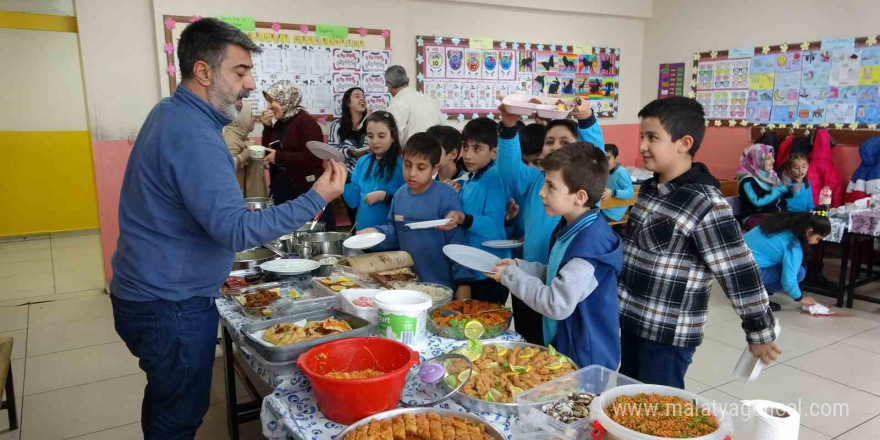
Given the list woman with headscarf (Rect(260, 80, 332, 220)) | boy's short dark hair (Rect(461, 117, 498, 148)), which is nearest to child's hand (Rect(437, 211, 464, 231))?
boy's short dark hair (Rect(461, 117, 498, 148))

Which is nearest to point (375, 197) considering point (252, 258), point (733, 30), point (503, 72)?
point (252, 258)

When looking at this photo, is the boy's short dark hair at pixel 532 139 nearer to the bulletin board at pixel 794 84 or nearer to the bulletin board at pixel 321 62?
the bulletin board at pixel 321 62

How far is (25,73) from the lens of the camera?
638 centimetres

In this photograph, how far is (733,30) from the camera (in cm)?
648

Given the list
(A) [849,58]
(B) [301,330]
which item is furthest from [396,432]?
(A) [849,58]

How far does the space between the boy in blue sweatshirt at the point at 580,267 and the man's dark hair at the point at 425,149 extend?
0.86 metres

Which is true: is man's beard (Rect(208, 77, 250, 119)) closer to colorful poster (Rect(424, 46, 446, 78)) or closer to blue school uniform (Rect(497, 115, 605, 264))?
blue school uniform (Rect(497, 115, 605, 264))

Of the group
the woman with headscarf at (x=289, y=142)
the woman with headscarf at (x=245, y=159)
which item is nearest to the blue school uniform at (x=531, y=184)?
the woman with headscarf at (x=289, y=142)

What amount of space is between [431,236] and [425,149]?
40 cm

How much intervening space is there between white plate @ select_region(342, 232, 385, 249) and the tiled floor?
104 cm

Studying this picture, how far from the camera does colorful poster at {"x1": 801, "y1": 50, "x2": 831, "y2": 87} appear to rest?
5.70 m

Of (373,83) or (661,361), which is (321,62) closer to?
(373,83)

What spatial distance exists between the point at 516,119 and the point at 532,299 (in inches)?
42.5

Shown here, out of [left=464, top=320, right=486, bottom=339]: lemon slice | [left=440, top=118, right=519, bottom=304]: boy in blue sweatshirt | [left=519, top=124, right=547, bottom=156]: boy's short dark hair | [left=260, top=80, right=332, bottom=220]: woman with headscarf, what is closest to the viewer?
[left=464, top=320, right=486, bottom=339]: lemon slice
